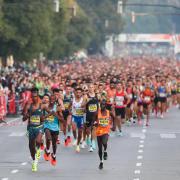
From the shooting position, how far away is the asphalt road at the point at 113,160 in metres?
23.7

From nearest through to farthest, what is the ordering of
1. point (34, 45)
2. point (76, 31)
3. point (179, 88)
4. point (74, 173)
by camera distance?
point (74, 173)
point (179, 88)
point (34, 45)
point (76, 31)

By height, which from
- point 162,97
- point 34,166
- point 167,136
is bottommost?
point 167,136

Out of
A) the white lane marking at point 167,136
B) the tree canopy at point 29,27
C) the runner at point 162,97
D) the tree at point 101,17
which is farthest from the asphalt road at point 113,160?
the tree at point 101,17

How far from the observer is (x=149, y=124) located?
41469 millimetres

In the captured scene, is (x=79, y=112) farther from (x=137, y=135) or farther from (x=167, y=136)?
(x=167, y=136)

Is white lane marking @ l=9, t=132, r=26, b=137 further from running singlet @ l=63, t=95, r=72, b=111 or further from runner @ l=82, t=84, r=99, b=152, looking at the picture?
runner @ l=82, t=84, r=99, b=152

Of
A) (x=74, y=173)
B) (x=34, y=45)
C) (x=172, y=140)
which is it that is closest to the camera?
(x=74, y=173)

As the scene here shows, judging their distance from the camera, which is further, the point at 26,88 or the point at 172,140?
the point at 26,88

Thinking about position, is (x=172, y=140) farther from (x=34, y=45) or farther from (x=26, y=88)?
(x=34, y=45)

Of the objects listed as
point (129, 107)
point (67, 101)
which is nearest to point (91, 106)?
point (67, 101)

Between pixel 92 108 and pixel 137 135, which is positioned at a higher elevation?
pixel 92 108

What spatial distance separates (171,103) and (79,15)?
213 ft

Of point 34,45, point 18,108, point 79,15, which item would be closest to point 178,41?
point 79,15

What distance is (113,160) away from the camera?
1065 inches
